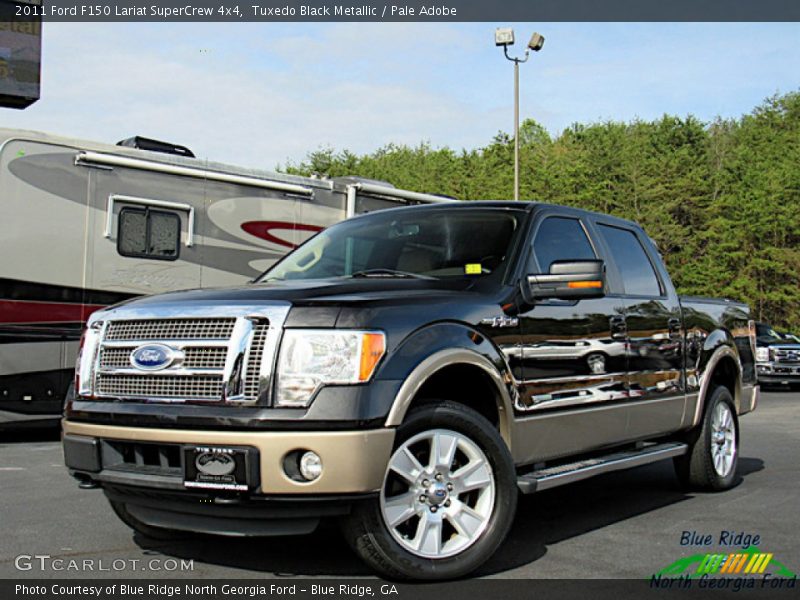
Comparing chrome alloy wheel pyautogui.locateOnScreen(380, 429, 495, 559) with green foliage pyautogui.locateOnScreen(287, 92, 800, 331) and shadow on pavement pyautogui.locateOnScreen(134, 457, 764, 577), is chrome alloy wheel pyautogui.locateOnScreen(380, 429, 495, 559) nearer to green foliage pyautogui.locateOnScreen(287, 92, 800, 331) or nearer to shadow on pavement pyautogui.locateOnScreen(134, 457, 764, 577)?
shadow on pavement pyautogui.locateOnScreen(134, 457, 764, 577)

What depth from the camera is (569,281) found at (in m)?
5.31

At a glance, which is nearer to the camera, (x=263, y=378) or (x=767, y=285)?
(x=263, y=378)

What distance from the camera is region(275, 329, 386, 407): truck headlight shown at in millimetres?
4273

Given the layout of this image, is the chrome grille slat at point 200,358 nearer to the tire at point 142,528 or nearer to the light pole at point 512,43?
the tire at point 142,528

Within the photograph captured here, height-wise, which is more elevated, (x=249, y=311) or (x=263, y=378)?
(x=249, y=311)

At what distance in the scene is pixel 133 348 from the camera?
4746 millimetres

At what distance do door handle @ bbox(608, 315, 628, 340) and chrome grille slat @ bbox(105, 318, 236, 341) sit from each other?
104 inches

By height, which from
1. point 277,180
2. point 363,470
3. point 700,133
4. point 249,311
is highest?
point 700,133

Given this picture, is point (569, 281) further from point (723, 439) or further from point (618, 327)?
point (723, 439)

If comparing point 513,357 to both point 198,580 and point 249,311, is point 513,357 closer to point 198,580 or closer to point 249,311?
point 249,311

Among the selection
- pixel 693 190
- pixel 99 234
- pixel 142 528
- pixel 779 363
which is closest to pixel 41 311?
pixel 99 234

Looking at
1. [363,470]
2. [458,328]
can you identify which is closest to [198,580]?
[363,470]

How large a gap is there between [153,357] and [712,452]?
457 cm

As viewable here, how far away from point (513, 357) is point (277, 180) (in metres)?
7.96
